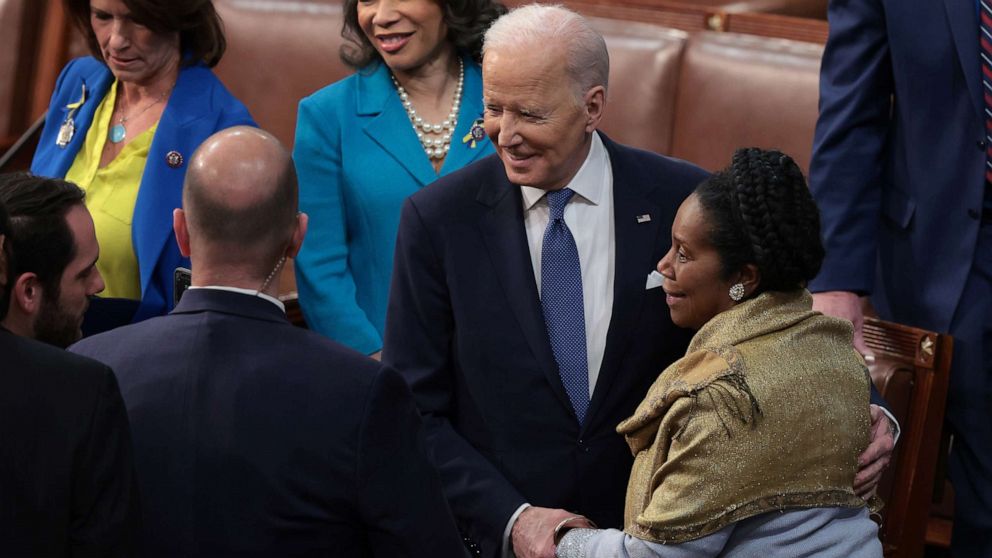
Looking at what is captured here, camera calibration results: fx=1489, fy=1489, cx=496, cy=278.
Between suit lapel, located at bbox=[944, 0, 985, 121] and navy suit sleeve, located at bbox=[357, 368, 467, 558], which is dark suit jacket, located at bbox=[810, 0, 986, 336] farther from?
navy suit sleeve, located at bbox=[357, 368, 467, 558]

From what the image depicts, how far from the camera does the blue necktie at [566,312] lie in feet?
7.61

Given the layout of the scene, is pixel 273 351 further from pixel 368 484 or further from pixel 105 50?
pixel 105 50

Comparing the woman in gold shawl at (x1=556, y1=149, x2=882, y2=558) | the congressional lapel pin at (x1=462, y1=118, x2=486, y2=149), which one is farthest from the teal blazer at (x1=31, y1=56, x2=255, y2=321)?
the woman in gold shawl at (x1=556, y1=149, x2=882, y2=558)

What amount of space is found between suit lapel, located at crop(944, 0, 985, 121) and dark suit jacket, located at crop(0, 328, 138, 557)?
1598mm

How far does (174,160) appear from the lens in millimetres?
3088

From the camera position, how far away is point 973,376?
266 cm

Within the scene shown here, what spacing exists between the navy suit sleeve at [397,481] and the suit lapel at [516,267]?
1.62ft

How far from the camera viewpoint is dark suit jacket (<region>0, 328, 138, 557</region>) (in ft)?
5.26

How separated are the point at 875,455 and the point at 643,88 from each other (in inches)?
67.4

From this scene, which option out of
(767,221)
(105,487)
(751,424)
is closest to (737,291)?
(767,221)

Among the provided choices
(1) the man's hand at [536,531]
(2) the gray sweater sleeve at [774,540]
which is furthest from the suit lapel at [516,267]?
(2) the gray sweater sleeve at [774,540]

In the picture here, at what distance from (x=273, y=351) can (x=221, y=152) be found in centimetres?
28

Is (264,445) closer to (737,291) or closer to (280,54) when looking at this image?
(737,291)

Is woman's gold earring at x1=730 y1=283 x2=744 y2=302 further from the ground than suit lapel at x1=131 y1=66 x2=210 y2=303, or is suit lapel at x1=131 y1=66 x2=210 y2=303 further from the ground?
woman's gold earring at x1=730 y1=283 x2=744 y2=302
